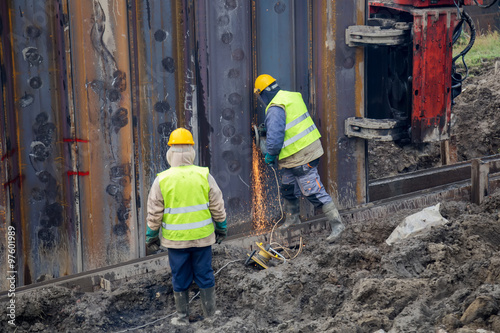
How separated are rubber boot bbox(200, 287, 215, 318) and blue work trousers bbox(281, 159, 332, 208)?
1.95 meters

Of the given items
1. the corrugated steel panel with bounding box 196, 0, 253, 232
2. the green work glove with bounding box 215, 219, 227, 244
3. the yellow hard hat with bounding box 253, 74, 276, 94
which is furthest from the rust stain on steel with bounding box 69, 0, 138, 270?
the yellow hard hat with bounding box 253, 74, 276, 94

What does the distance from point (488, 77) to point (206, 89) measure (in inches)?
304

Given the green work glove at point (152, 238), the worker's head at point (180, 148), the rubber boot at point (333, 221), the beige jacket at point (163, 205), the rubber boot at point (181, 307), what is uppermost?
the worker's head at point (180, 148)

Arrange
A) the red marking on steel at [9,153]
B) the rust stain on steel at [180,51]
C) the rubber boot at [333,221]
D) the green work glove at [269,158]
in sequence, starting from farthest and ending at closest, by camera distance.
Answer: the rubber boot at [333,221] < the green work glove at [269,158] < the rust stain on steel at [180,51] < the red marking on steel at [9,153]

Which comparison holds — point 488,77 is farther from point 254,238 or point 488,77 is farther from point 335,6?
point 254,238

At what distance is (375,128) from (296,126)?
105cm

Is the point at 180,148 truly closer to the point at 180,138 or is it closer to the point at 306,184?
the point at 180,138

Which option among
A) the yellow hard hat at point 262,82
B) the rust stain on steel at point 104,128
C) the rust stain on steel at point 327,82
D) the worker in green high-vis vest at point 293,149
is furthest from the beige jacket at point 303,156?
the rust stain on steel at point 104,128

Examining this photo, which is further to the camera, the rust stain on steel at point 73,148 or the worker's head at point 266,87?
the worker's head at point 266,87

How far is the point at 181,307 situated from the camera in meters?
5.86

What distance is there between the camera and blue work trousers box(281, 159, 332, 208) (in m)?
7.36

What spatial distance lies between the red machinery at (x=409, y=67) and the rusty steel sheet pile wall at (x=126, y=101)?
1.36 feet

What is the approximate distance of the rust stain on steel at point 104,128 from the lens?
20.8ft

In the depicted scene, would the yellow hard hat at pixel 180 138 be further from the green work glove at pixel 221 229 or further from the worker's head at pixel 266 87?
the worker's head at pixel 266 87
